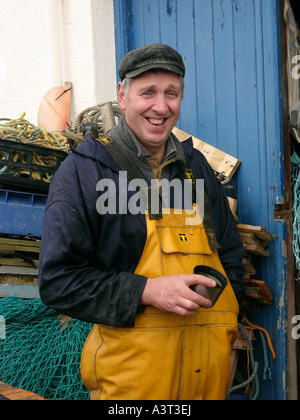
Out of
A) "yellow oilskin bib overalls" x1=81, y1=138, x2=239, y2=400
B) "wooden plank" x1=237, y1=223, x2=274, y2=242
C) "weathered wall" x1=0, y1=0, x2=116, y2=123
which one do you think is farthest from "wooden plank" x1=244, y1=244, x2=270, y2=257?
"weathered wall" x1=0, y1=0, x2=116, y2=123

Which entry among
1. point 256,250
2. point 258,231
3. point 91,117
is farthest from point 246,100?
point 91,117

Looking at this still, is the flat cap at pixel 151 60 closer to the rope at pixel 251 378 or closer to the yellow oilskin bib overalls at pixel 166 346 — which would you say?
the yellow oilskin bib overalls at pixel 166 346

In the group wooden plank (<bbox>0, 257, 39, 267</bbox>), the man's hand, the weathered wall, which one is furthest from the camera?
the weathered wall

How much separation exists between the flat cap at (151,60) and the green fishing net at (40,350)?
177cm

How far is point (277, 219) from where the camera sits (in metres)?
3.37

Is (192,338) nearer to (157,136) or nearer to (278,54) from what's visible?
(157,136)

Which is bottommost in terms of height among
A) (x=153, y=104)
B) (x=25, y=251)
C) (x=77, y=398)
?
(x=77, y=398)

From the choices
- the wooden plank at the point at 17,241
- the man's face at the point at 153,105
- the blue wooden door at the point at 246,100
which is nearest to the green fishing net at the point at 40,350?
the wooden plank at the point at 17,241

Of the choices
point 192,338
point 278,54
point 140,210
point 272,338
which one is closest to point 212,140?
point 278,54

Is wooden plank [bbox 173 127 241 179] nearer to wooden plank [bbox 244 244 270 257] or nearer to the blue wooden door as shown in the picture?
the blue wooden door

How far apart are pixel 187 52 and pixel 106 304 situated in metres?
2.57

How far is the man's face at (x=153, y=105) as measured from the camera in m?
2.26

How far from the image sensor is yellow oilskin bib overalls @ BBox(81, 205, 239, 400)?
2.04 m

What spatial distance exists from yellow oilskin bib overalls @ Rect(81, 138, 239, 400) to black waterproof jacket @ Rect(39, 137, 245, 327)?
0.27 ft
